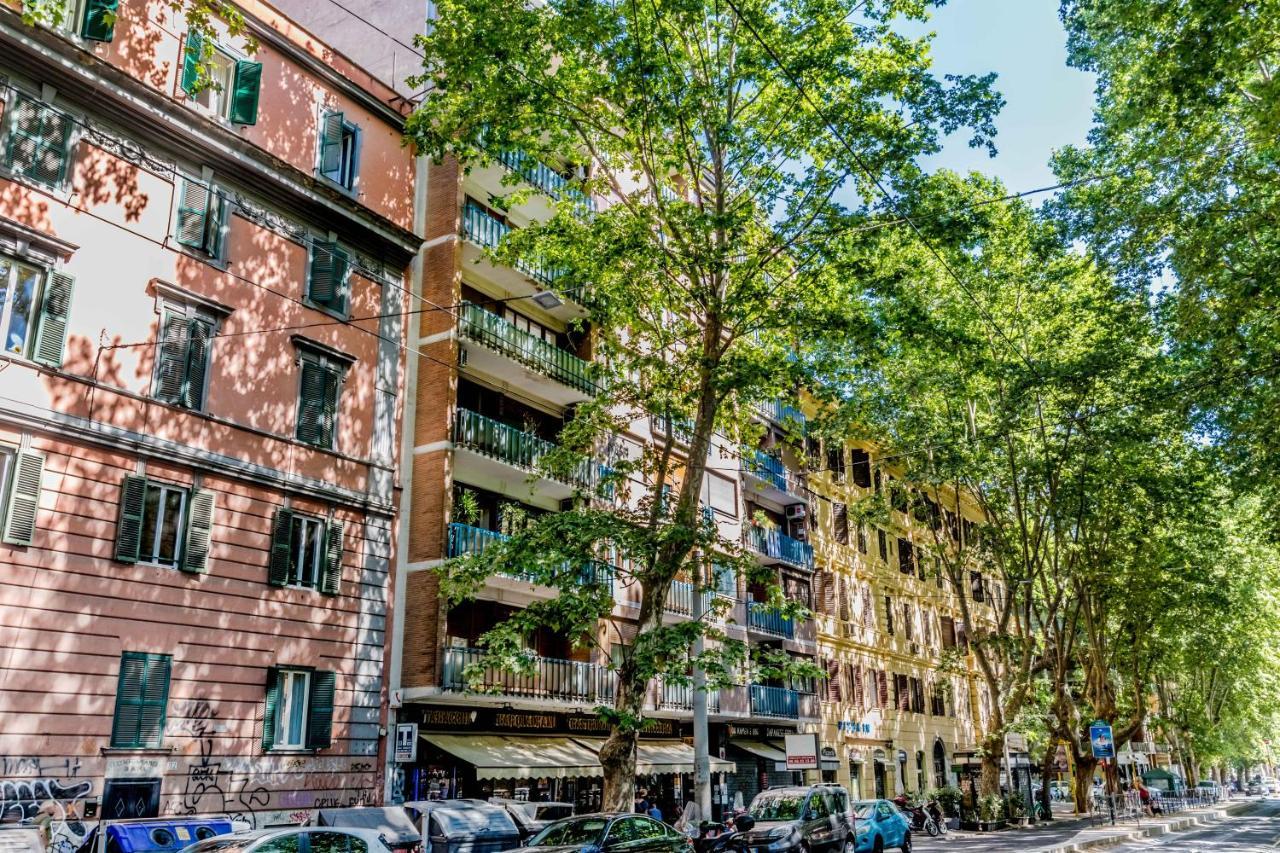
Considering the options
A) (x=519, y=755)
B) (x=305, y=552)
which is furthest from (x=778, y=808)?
(x=305, y=552)

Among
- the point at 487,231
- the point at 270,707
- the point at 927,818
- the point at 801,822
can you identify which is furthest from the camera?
the point at 927,818

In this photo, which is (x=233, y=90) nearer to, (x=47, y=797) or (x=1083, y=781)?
(x=47, y=797)

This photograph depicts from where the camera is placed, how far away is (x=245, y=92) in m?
19.4

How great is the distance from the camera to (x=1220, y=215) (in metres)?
19.2

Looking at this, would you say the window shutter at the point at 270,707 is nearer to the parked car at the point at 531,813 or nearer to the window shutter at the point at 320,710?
the window shutter at the point at 320,710

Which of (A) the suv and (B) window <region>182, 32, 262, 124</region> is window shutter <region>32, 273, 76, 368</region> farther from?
(A) the suv

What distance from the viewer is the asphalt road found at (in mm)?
25142

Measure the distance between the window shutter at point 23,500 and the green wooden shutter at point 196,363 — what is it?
2985 mm

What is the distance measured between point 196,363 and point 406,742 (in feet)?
25.8

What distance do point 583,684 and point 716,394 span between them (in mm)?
9376

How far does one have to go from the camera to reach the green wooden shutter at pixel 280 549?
18.6m

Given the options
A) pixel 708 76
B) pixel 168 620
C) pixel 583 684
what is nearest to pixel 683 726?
pixel 583 684

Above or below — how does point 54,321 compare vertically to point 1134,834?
above

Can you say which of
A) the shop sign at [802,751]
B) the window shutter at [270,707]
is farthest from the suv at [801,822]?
the window shutter at [270,707]
